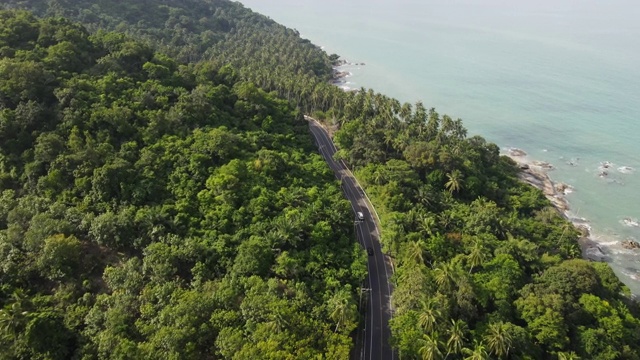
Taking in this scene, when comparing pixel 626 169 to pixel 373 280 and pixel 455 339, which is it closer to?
pixel 373 280

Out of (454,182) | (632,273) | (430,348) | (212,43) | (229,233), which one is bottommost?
(430,348)

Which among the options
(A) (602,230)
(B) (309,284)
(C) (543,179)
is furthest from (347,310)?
(C) (543,179)

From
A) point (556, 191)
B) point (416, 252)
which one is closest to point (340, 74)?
point (556, 191)

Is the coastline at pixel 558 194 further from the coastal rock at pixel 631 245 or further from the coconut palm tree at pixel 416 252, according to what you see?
the coconut palm tree at pixel 416 252

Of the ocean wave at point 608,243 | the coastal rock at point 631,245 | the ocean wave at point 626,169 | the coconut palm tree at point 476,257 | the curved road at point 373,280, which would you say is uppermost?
the ocean wave at point 626,169

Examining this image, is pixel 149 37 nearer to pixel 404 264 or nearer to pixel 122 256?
pixel 122 256

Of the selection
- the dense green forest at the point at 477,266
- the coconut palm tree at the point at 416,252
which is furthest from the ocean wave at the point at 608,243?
the coconut palm tree at the point at 416,252

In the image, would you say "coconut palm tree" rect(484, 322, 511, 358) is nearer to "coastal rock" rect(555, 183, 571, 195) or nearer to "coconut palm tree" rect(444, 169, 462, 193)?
"coconut palm tree" rect(444, 169, 462, 193)
